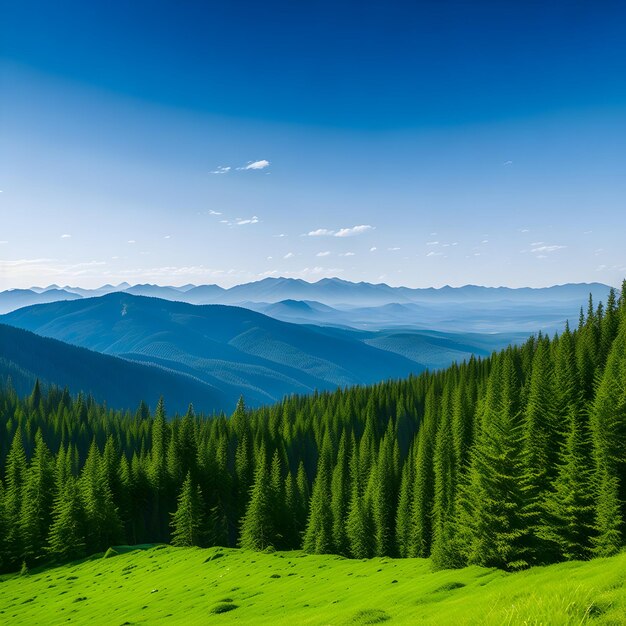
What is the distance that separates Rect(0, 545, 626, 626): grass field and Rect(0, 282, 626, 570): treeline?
5.92 m

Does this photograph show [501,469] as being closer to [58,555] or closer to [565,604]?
[565,604]

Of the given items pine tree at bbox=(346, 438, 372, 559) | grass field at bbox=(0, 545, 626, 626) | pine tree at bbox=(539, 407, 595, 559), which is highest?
pine tree at bbox=(539, 407, 595, 559)

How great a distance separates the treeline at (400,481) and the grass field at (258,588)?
19.4 ft

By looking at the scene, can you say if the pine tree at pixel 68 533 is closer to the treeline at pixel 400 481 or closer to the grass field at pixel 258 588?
the treeline at pixel 400 481

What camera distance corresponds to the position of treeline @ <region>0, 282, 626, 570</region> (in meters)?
48.8

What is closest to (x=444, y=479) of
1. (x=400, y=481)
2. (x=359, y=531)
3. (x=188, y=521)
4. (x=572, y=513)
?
(x=400, y=481)

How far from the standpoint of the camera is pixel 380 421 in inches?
5689

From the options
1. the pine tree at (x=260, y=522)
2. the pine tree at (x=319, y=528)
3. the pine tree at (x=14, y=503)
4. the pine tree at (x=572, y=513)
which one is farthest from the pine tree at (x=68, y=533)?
the pine tree at (x=572, y=513)

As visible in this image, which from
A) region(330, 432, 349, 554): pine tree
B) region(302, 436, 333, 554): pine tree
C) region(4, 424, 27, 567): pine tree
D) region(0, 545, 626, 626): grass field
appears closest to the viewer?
region(0, 545, 626, 626): grass field

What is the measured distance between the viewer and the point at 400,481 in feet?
320

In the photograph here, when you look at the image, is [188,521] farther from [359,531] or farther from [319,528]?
[359,531]

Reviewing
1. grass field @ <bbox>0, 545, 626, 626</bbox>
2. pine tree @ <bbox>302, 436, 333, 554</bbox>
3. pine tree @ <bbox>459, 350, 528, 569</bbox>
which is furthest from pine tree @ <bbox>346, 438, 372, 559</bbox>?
pine tree @ <bbox>459, 350, 528, 569</bbox>

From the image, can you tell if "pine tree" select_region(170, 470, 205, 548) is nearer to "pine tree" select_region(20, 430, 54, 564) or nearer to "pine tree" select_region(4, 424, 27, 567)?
"pine tree" select_region(20, 430, 54, 564)

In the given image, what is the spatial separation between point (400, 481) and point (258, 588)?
48280 mm
